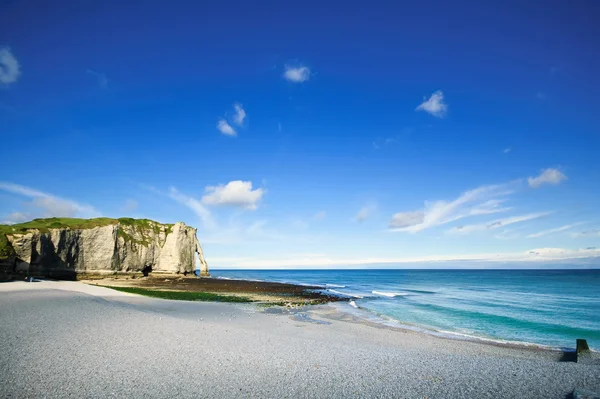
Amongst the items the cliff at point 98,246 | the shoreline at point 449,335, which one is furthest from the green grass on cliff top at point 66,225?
the shoreline at point 449,335

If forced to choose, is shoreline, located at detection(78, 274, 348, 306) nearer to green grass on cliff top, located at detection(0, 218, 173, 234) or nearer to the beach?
green grass on cliff top, located at detection(0, 218, 173, 234)

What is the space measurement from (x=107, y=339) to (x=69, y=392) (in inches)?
230

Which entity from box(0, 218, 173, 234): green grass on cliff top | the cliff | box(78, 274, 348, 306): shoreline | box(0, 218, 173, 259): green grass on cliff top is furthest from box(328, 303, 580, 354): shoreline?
box(0, 218, 173, 234): green grass on cliff top

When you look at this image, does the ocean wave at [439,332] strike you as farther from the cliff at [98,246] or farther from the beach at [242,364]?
the cliff at [98,246]

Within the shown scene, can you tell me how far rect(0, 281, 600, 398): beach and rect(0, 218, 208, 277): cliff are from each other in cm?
4213

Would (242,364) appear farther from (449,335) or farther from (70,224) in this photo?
(70,224)

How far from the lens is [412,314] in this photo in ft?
100

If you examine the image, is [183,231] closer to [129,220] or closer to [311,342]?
[129,220]

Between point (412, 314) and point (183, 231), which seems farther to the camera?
point (183, 231)

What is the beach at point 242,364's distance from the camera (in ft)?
28.1

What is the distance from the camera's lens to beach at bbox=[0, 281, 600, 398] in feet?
28.1

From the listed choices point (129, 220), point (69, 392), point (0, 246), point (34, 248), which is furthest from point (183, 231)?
point (69, 392)

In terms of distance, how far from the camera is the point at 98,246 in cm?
6253

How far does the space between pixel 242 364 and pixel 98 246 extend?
64567mm
